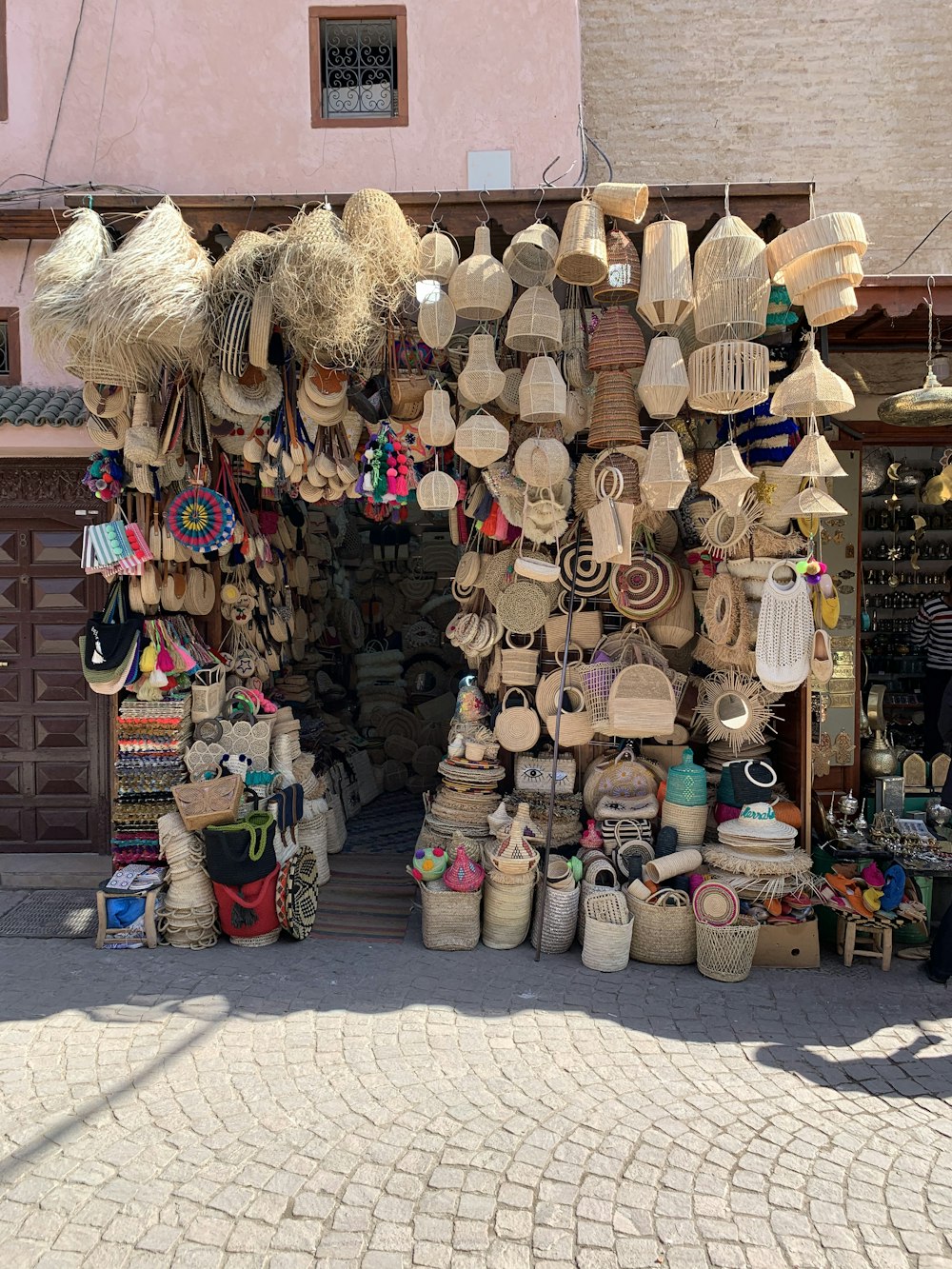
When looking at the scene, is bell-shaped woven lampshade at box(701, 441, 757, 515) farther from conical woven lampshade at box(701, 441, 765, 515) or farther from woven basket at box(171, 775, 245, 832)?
woven basket at box(171, 775, 245, 832)

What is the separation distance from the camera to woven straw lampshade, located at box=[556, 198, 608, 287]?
14.5 feet

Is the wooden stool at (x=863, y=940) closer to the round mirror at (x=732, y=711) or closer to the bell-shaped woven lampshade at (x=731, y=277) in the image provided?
the round mirror at (x=732, y=711)

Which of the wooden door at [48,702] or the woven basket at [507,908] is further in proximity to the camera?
the wooden door at [48,702]

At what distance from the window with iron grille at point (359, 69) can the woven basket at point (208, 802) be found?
4751 mm

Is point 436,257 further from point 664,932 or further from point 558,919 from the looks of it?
point 664,932

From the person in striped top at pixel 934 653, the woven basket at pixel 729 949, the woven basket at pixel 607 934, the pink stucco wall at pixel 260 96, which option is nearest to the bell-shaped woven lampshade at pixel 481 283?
the pink stucco wall at pixel 260 96

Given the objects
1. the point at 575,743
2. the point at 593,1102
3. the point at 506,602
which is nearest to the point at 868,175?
the point at 506,602

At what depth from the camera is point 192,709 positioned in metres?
5.62

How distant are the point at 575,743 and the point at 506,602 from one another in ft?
3.20

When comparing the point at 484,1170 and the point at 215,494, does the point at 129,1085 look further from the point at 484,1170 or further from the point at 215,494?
the point at 215,494

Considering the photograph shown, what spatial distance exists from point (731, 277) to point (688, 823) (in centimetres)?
300

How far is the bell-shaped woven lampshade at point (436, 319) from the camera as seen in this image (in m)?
4.74

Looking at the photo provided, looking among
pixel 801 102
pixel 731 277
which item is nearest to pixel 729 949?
pixel 731 277

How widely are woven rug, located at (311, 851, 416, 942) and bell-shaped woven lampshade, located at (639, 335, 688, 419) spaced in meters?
3.42
